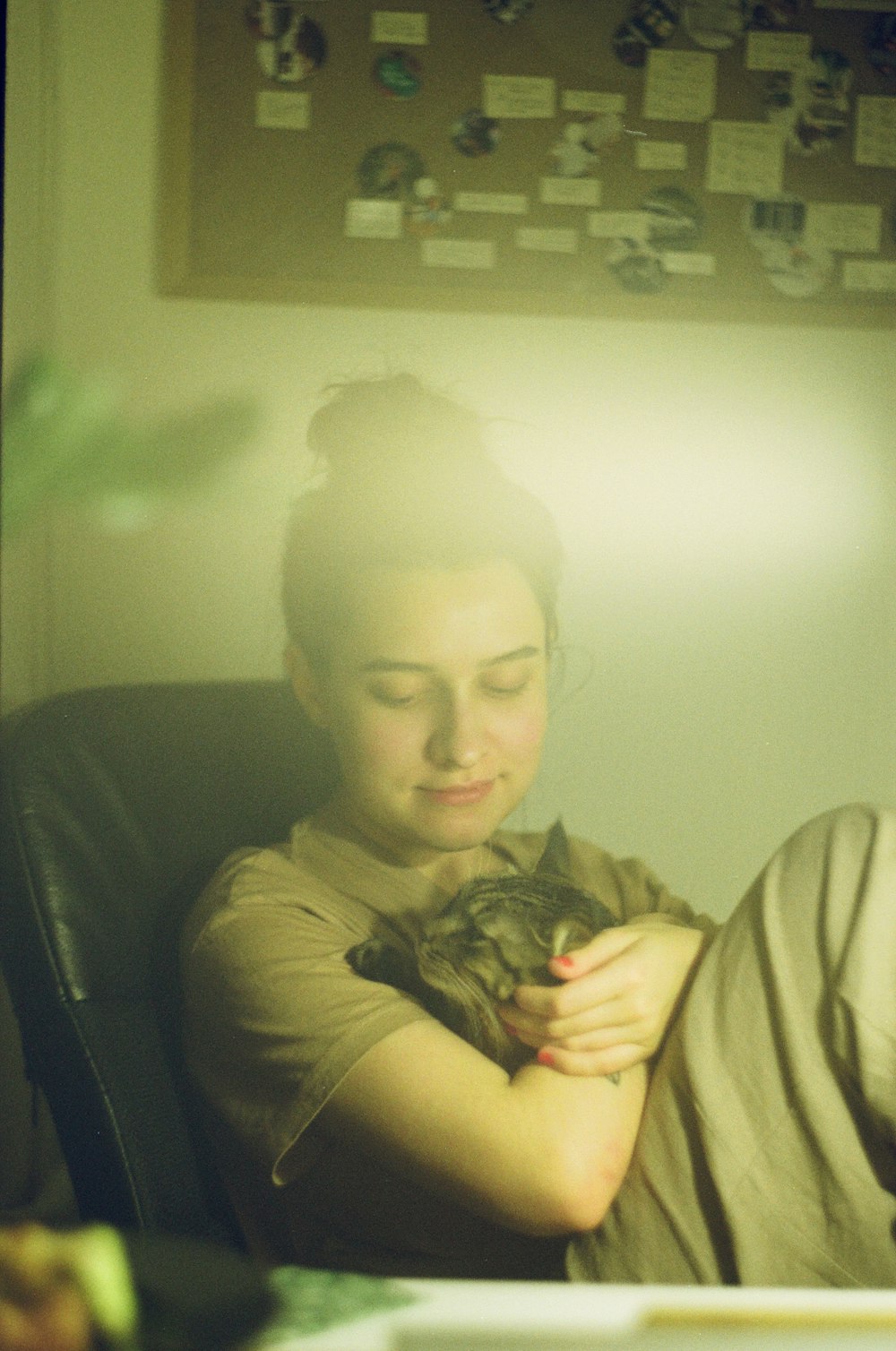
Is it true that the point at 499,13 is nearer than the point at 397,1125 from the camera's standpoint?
No

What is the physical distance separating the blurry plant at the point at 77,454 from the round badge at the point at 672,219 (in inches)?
18.0

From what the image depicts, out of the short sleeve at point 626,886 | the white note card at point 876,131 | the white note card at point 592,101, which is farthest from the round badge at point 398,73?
the short sleeve at point 626,886

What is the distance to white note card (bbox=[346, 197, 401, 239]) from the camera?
77 centimetres

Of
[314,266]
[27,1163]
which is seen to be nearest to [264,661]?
[314,266]

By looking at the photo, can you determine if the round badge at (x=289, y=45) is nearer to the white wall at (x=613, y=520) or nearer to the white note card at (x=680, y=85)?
the white wall at (x=613, y=520)

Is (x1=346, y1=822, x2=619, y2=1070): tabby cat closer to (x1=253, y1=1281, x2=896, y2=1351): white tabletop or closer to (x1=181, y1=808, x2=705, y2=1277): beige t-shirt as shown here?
(x1=181, y1=808, x2=705, y2=1277): beige t-shirt

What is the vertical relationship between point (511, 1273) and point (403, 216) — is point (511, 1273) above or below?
below

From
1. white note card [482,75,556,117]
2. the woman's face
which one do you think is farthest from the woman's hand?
white note card [482,75,556,117]

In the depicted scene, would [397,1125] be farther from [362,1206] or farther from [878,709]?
[878,709]

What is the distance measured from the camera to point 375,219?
2.53 ft

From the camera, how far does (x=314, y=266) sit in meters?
0.77

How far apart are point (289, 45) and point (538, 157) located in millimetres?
182

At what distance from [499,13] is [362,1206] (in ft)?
2.57

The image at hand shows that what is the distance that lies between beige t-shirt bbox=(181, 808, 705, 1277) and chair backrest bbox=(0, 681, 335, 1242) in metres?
0.02
